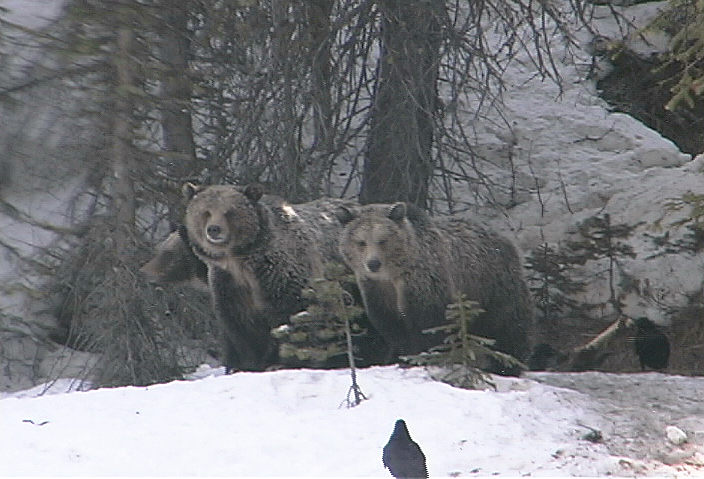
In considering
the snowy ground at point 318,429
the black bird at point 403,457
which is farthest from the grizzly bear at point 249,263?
the black bird at point 403,457

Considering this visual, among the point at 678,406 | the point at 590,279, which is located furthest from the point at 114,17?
the point at 590,279

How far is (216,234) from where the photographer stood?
9.92 metres

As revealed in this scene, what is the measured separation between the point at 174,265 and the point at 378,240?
1.99 metres

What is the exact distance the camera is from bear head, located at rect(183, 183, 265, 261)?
33.1 ft

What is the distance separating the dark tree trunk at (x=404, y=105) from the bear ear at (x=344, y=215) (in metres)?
1.84

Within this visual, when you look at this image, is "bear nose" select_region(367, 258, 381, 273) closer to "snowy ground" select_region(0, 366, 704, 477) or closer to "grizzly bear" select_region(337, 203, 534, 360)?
"grizzly bear" select_region(337, 203, 534, 360)

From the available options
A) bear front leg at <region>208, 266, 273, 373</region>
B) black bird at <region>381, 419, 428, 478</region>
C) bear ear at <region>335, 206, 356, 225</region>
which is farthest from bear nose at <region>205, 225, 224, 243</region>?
black bird at <region>381, 419, 428, 478</region>

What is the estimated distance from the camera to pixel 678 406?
330 inches

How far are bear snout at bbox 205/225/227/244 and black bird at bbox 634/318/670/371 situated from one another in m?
4.21

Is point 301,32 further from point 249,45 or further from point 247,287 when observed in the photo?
point 247,287

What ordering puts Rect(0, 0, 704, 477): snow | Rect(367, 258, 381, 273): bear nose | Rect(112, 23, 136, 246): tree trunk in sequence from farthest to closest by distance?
1. Rect(367, 258, 381, 273): bear nose
2. Rect(0, 0, 704, 477): snow
3. Rect(112, 23, 136, 246): tree trunk

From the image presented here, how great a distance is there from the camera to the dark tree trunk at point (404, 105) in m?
12.0

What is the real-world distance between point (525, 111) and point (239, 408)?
30.1 feet

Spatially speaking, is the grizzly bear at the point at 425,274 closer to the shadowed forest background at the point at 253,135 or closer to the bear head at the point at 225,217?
the bear head at the point at 225,217
